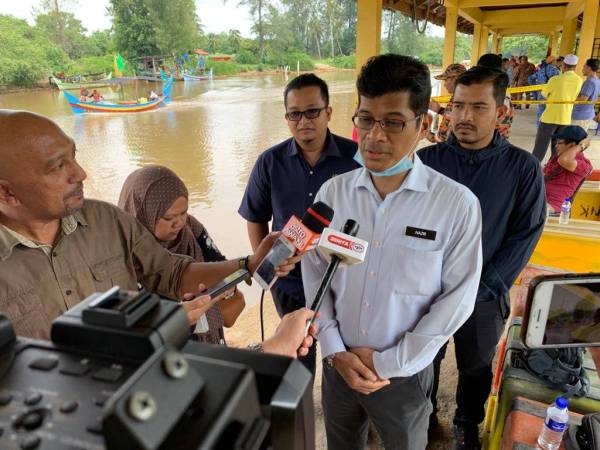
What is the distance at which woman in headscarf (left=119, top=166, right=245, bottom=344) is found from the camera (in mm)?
1633

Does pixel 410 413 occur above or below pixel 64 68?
below

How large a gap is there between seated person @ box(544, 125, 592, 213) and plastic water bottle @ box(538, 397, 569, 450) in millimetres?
2432

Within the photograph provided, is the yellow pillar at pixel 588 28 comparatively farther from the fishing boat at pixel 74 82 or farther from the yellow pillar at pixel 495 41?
the yellow pillar at pixel 495 41

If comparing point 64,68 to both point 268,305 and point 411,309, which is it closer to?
point 268,305

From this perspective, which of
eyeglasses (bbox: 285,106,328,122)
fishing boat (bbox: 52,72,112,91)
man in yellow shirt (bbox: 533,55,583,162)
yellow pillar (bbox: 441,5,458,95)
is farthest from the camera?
yellow pillar (bbox: 441,5,458,95)

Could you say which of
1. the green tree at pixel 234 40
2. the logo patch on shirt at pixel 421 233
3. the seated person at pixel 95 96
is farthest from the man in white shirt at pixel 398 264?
the seated person at pixel 95 96

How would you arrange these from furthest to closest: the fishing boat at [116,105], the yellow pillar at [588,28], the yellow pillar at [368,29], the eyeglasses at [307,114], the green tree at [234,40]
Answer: the fishing boat at [116,105] → the yellow pillar at [588,28] → the green tree at [234,40] → the yellow pillar at [368,29] → the eyeglasses at [307,114]

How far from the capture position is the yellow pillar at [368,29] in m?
5.45

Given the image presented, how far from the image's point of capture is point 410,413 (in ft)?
4.25

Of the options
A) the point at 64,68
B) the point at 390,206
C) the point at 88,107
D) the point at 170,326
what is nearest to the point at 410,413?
the point at 390,206

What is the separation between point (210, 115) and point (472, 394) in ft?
49.3

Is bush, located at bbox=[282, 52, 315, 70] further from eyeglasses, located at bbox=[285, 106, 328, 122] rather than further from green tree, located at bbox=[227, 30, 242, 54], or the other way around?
eyeglasses, located at bbox=[285, 106, 328, 122]

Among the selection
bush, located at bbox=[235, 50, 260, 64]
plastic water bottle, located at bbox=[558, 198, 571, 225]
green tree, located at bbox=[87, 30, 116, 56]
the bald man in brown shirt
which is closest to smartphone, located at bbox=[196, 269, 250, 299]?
the bald man in brown shirt

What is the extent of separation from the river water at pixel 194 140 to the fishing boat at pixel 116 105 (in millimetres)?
211
